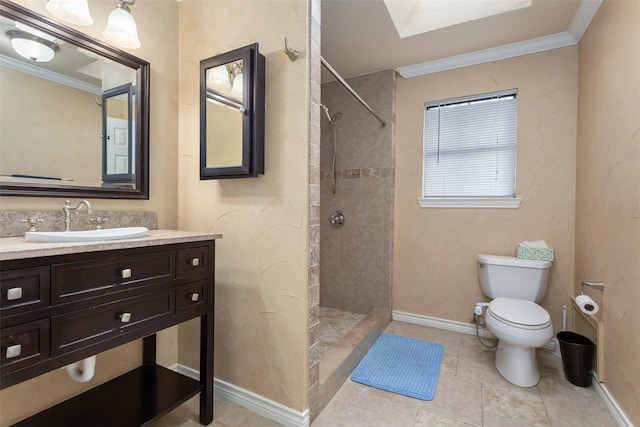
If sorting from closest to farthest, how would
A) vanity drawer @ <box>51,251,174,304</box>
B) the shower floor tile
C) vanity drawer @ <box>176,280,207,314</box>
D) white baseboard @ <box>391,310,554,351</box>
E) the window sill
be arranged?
1. vanity drawer @ <box>51,251,174,304</box>
2. vanity drawer @ <box>176,280,207,314</box>
3. the shower floor tile
4. the window sill
5. white baseboard @ <box>391,310,554,351</box>

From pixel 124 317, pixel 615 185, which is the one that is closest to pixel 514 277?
pixel 615 185

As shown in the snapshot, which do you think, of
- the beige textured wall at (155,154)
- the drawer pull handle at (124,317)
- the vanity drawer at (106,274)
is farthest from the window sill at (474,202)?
the drawer pull handle at (124,317)

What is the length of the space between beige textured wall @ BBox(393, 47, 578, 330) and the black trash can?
49cm

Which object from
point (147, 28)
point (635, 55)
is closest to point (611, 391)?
point (635, 55)

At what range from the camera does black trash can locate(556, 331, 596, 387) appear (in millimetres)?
1863

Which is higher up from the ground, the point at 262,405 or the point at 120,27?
the point at 120,27

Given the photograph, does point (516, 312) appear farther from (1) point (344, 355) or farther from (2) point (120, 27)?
(2) point (120, 27)

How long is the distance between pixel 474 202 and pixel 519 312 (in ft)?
3.21

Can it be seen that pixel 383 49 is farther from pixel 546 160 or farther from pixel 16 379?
pixel 16 379

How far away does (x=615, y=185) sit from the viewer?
1651 millimetres

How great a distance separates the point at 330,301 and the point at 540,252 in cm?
188

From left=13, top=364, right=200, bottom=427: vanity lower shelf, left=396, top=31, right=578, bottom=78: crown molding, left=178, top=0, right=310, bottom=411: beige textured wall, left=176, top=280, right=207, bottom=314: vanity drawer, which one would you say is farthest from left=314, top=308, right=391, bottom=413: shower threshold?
left=396, top=31, right=578, bottom=78: crown molding

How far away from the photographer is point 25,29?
1.28 meters

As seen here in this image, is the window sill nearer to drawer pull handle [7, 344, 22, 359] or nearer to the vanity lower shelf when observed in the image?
the vanity lower shelf
